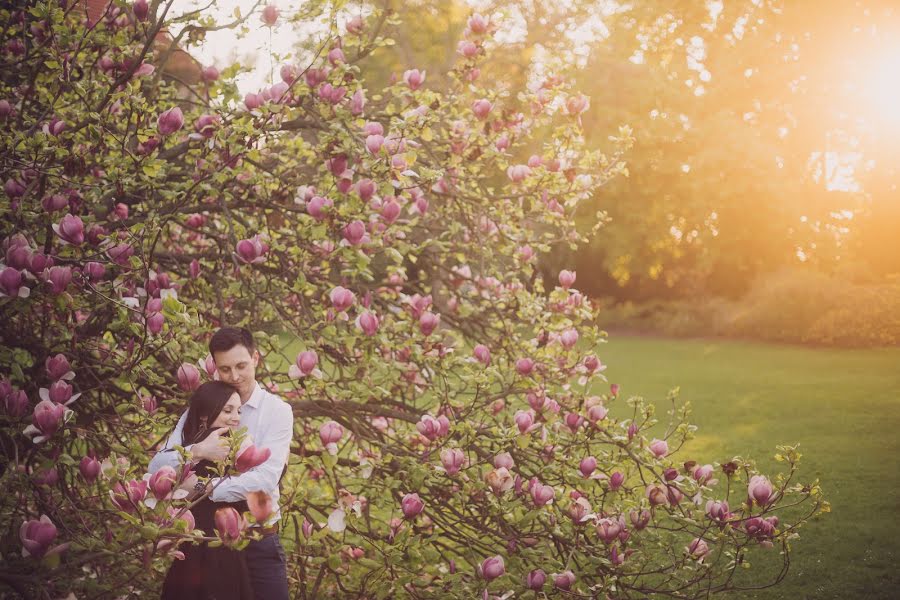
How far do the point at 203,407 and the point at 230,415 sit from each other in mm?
117

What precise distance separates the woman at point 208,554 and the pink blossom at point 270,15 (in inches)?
81.6

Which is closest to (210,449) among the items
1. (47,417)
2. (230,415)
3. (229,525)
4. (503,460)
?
(230,415)

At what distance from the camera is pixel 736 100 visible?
70.3ft

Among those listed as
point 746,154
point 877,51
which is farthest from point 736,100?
point 877,51

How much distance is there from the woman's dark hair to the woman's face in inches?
0.8

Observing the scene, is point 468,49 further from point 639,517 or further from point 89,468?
point 89,468

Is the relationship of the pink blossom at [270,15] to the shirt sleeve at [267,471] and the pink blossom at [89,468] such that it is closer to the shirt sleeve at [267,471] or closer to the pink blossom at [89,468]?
the shirt sleeve at [267,471]

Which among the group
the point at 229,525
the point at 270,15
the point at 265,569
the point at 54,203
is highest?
the point at 270,15

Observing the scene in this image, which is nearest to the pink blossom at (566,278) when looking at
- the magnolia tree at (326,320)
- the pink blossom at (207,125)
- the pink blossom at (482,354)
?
the magnolia tree at (326,320)

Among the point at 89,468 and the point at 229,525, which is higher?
the point at 229,525

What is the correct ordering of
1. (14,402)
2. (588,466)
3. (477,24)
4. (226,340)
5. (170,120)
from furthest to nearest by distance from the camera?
(477,24) → (588,466) → (170,120) → (14,402) → (226,340)

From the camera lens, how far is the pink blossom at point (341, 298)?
139 inches

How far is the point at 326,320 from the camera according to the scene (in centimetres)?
368

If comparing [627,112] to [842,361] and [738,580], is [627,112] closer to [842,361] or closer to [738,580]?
[842,361]
